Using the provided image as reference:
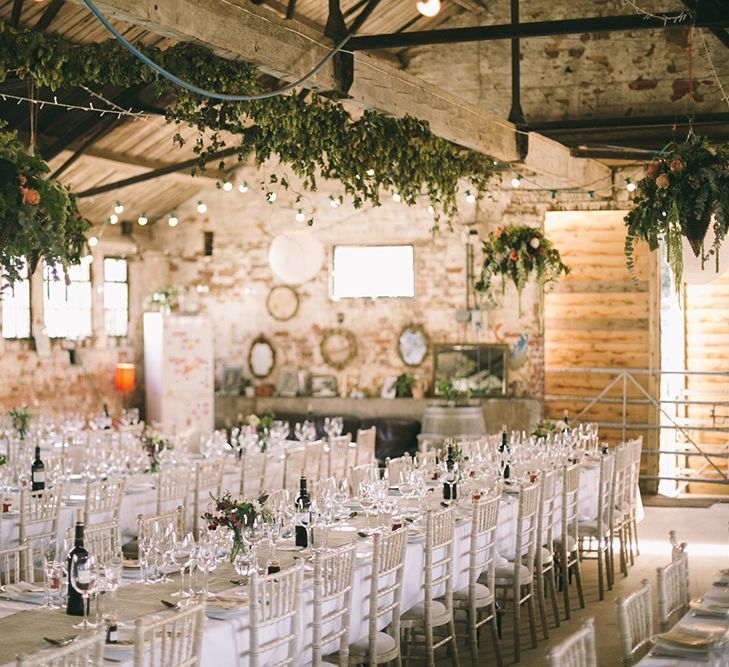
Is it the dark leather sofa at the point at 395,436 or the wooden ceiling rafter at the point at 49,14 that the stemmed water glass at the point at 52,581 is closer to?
the wooden ceiling rafter at the point at 49,14

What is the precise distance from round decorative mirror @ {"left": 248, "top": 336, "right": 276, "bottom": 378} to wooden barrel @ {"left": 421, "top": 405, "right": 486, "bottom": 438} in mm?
2974

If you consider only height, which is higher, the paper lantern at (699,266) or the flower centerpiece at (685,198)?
the flower centerpiece at (685,198)

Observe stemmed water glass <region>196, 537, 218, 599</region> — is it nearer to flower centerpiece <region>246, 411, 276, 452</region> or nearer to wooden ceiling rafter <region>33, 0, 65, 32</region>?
flower centerpiece <region>246, 411, 276, 452</region>

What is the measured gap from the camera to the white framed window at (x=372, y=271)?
1510 cm

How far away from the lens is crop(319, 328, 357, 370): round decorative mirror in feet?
50.4

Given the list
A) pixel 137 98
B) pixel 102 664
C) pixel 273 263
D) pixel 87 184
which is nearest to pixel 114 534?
pixel 102 664

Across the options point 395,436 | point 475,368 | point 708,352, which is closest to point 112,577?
point 395,436

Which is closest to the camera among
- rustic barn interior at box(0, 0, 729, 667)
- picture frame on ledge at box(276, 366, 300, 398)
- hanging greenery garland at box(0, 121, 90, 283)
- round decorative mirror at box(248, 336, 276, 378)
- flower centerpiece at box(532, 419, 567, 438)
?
hanging greenery garland at box(0, 121, 90, 283)

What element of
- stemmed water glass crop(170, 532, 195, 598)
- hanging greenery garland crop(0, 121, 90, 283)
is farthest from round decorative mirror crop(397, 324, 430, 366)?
stemmed water glass crop(170, 532, 195, 598)

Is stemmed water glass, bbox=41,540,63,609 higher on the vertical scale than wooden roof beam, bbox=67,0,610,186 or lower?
lower

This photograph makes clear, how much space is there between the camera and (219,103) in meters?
7.77

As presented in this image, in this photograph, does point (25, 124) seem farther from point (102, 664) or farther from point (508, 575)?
point (102, 664)

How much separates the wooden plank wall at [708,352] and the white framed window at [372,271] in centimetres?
367

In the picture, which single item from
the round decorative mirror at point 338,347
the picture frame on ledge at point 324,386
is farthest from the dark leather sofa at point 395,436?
the round decorative mirror at point 338,347
